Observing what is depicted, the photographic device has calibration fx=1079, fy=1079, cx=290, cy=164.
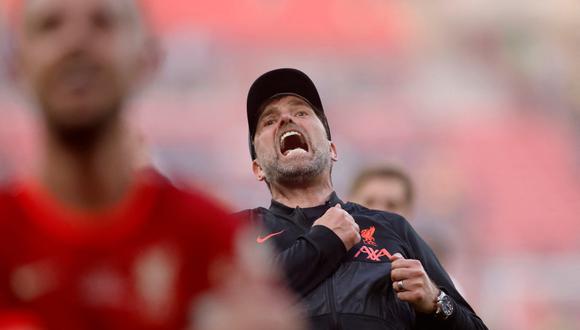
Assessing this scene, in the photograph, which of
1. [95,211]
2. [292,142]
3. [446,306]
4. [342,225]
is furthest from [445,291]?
[95,211]

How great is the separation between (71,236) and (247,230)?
0.71 feet

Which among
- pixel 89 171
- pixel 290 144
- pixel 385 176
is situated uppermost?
pixel 385 176

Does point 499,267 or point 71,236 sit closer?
point 71,236

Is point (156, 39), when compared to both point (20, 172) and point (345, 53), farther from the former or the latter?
point (345, 53)

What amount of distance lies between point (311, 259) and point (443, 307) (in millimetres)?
395

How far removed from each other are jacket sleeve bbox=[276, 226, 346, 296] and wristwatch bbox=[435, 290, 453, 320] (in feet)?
0.95

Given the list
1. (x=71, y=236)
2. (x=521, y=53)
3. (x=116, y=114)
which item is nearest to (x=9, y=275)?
(x=71, y=236)

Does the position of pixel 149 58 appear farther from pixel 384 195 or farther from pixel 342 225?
pixel 384 195

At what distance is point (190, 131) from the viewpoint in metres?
10.9

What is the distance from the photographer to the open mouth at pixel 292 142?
134 inches

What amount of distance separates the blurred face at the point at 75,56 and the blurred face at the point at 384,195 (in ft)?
9.72

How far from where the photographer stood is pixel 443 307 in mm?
2959

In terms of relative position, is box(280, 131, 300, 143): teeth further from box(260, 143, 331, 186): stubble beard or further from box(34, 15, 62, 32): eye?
box(34, 15, 62, 32): eye

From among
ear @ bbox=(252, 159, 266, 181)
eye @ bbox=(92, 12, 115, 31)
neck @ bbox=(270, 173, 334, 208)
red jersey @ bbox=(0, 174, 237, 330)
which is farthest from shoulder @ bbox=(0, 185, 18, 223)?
ear @ bbox=(252, 159, 266, 181)
